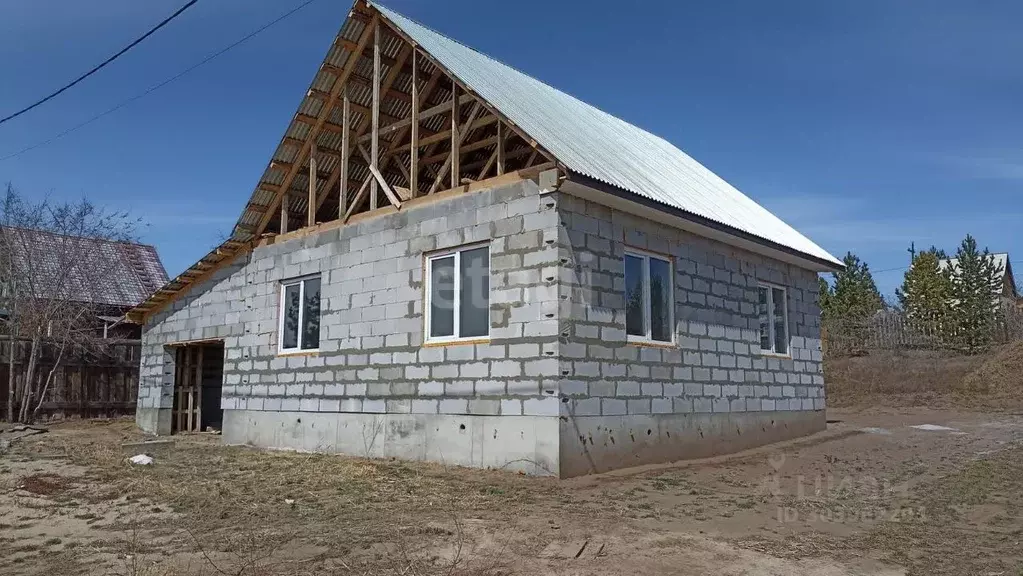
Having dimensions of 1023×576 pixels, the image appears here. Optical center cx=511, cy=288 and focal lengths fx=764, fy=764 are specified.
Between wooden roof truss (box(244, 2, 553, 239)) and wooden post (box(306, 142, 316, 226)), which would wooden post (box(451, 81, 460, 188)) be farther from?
wooden post (box(306, 142, 316, 226))

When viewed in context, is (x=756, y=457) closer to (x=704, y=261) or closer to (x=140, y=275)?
(x=704, y=261)

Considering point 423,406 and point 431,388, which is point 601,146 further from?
point 423,406

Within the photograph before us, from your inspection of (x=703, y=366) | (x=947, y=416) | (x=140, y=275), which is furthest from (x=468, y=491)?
(x=140, y=275)

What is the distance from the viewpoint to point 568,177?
8.86 metres

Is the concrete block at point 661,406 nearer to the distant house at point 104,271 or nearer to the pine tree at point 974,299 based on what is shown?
the distant house at point 104,271

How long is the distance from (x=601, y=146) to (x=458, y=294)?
366 cm

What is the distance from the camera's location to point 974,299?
29000mm

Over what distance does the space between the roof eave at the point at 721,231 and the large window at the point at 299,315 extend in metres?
5.96

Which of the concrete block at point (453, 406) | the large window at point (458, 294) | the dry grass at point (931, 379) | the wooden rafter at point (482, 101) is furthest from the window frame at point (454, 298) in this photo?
the dry grass at point (931, 379)

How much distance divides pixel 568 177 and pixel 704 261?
150 inches

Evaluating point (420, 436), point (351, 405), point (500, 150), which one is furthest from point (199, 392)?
point (500, 150)

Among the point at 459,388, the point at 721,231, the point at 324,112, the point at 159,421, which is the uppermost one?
the point at 324,112

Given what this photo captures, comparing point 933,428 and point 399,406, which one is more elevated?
point 399,406

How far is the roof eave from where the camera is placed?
30.5 feet
